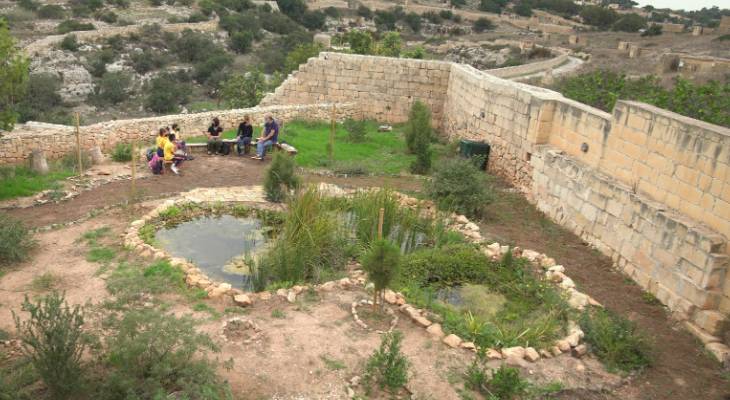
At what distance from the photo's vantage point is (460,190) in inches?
419

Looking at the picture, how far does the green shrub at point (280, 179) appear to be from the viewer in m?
10.9

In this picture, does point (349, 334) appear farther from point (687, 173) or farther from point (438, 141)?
Answer: point (438, 141)

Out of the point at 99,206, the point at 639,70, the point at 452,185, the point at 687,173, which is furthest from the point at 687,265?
the point at 639,70

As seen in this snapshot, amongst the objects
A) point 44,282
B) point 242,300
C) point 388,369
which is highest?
point 388,369

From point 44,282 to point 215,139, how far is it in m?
6.92

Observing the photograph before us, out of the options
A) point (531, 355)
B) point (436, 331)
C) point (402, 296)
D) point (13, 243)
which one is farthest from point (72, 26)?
point (531, 355)

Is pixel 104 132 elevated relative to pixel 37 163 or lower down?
elevated

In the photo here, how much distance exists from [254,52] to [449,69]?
27.8 m

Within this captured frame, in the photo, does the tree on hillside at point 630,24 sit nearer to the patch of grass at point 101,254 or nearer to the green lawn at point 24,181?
the green lawn at point 24,181

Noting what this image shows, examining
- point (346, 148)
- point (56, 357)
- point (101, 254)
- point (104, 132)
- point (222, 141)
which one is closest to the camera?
point (56, 357)

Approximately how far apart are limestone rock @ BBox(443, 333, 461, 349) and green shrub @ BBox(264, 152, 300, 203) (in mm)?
5050

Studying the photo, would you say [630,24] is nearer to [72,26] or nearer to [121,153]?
[72,26]

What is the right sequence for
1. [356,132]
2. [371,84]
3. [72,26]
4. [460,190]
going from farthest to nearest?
[72,26]
[371,84]
[356,132]
[460,190]

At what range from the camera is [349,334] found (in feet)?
22.2
